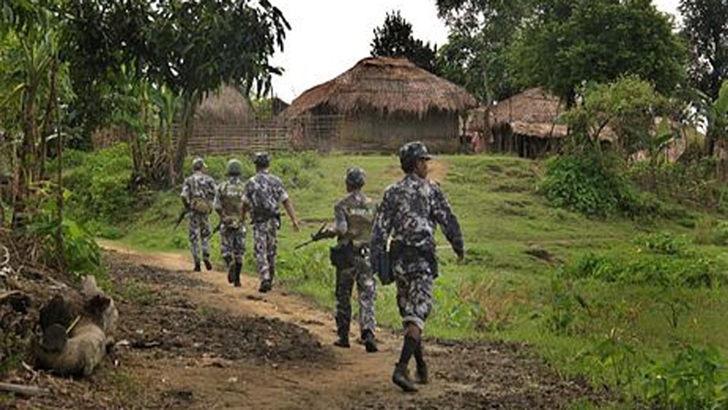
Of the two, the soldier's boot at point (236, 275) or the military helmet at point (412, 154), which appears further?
the soldier's boot at point (236, 275)

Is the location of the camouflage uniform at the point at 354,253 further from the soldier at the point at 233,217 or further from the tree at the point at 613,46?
the tree at the point at 613,46

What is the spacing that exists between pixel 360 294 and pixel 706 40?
130 feet

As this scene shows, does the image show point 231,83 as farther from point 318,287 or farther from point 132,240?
point 132,240

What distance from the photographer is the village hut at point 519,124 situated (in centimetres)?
4331

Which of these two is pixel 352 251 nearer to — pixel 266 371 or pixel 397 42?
pixel 266 371

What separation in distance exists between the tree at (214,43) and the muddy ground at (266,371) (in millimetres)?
2193

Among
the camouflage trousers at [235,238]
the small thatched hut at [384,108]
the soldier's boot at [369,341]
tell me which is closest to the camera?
the soldier's boot at [369,341]

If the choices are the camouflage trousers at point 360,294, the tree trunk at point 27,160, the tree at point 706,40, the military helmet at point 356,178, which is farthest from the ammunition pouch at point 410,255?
the tree at point 706,40

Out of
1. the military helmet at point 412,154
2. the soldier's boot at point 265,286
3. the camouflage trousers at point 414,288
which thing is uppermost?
the military helmet at point 412,154

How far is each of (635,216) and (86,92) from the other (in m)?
20.7

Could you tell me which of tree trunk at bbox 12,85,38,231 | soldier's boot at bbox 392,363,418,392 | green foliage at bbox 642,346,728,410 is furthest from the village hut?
green foliage at bbox 642,346,728,410

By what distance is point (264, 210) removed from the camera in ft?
41.0

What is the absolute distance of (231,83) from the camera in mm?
7652

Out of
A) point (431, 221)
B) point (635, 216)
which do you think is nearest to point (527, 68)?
point (635, 216)
